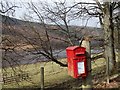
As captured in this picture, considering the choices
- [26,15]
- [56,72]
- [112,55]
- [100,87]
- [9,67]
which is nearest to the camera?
[9,67]

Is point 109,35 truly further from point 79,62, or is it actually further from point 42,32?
point 79,62

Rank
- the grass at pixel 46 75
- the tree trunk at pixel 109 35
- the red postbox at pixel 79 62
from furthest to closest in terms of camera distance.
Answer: the grass at pixel 46 75 < the tree trunk at pixel 109 35 < the red postbox at pixel 79 62

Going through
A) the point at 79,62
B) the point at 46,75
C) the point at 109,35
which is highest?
the point at 79,62

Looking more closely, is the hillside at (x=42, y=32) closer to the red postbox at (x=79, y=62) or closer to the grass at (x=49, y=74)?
the grass at (x=49, y=74)

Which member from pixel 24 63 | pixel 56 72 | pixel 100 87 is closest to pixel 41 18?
pixel 24 63

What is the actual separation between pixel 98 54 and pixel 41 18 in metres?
2.54

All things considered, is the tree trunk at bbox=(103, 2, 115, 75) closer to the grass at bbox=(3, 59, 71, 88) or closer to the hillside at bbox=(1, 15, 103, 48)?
the hillside at bbox=(1, 15, 103, 48)

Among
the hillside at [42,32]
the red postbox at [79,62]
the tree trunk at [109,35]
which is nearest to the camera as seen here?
the red postbox at [79,62]

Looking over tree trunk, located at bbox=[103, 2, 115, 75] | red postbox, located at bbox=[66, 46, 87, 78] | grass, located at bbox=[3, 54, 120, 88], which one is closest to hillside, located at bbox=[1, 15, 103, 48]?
tree trunk, located at bbox=[103, 2, 115, 75]

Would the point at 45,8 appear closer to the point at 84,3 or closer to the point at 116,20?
the point at 84,3

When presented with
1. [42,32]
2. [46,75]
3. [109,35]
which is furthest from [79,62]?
[46,75]

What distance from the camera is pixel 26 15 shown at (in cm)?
938

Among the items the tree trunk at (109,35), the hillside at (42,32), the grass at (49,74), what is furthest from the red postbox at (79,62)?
the tree trunk at (109,35)

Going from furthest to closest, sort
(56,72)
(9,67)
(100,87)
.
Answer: (56,72) < (100,87) < (9,67)
